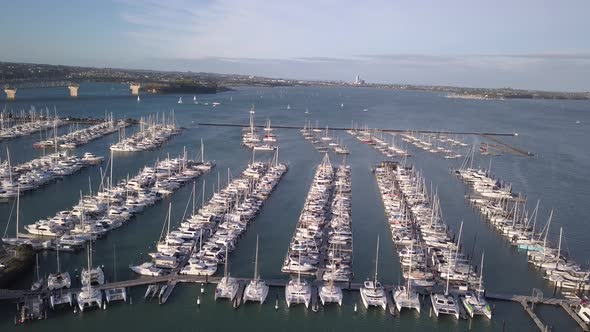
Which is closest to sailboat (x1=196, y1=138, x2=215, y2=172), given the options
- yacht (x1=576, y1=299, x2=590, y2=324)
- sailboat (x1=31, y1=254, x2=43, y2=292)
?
sailboat (x1=31, y1=254, x2=43, y2=292)

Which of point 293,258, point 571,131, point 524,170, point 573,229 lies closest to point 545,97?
point 571,131

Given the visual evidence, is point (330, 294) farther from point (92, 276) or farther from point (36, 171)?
point (36, 171)

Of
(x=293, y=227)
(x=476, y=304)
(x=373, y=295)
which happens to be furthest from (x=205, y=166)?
(x=476, y=304)

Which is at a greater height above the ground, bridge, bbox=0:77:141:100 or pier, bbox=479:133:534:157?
Result: bridge, bbox=0:77:141:100

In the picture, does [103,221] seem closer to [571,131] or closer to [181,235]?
[181,235]

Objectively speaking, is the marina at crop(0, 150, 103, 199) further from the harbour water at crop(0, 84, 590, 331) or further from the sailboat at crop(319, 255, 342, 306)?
the sailboat at crop(319, 255, 342, 306)

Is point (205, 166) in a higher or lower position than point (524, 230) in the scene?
higher

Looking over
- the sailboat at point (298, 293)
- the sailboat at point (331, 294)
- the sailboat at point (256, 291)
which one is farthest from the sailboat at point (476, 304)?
the sailboat at point (256, 291)

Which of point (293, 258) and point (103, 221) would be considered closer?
point (293, 258)
